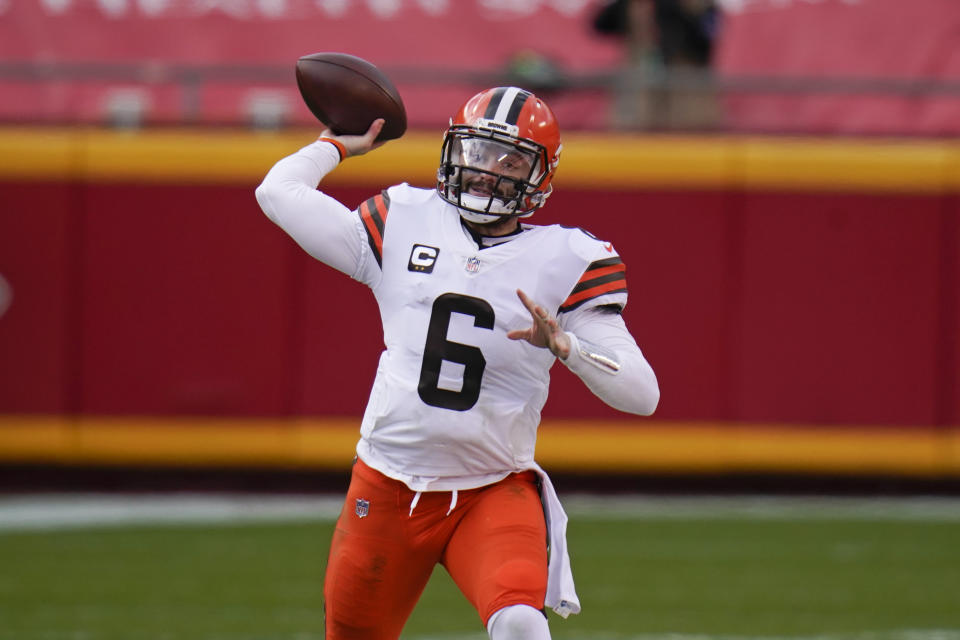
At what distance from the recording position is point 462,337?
322cm

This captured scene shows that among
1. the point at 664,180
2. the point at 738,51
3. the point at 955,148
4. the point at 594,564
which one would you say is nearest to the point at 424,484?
the point at 594,564

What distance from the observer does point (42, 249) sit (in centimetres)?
756

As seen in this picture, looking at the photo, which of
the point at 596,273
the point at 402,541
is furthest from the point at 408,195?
the point at 402,541

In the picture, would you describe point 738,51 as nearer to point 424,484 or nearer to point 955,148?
point 955,148

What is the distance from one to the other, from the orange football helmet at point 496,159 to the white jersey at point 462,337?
0.09m

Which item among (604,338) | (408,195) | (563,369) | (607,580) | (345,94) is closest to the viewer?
(604,338)

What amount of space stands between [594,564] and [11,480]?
3502 millimetres

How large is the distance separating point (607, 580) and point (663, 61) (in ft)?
10.6

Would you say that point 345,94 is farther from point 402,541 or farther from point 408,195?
point 402,541

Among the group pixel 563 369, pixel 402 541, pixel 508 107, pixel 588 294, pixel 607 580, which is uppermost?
pixel 508 107

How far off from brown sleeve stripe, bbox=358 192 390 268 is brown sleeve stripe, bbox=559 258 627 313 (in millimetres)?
455

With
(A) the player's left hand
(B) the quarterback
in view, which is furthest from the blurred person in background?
(A) the player's left hand

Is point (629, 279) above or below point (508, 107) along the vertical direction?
below

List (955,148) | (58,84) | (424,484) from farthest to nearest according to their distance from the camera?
(58,84) → (955,148) → (424,484)
